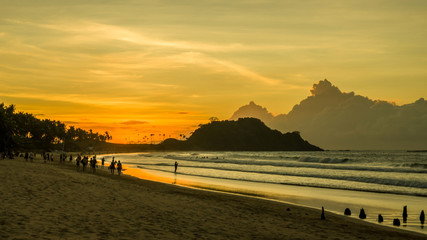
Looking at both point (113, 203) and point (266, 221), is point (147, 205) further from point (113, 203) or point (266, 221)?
point (266, 221)

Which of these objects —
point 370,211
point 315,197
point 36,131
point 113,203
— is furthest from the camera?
point 36,131

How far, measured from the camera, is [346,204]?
88.6ft

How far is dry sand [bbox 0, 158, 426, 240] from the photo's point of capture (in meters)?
13.6

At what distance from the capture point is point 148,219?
1673 cm

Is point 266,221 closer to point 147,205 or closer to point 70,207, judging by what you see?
Answer: point 147,205

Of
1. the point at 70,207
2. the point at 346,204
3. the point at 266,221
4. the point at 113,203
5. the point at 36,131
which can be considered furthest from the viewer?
the point at 36,131

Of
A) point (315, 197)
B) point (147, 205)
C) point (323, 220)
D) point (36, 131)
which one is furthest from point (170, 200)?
point (36, 131)

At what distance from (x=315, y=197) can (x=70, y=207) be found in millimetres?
19687

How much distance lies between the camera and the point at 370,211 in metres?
23.8

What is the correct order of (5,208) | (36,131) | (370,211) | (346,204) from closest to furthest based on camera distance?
A: (5,208), (370,211), (346,204), (36,131)

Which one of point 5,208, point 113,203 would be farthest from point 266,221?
point 5,208

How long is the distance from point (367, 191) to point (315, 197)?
755 cm

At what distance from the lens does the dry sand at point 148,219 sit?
534 inches

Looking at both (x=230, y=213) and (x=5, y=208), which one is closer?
(x=5, y=208)
